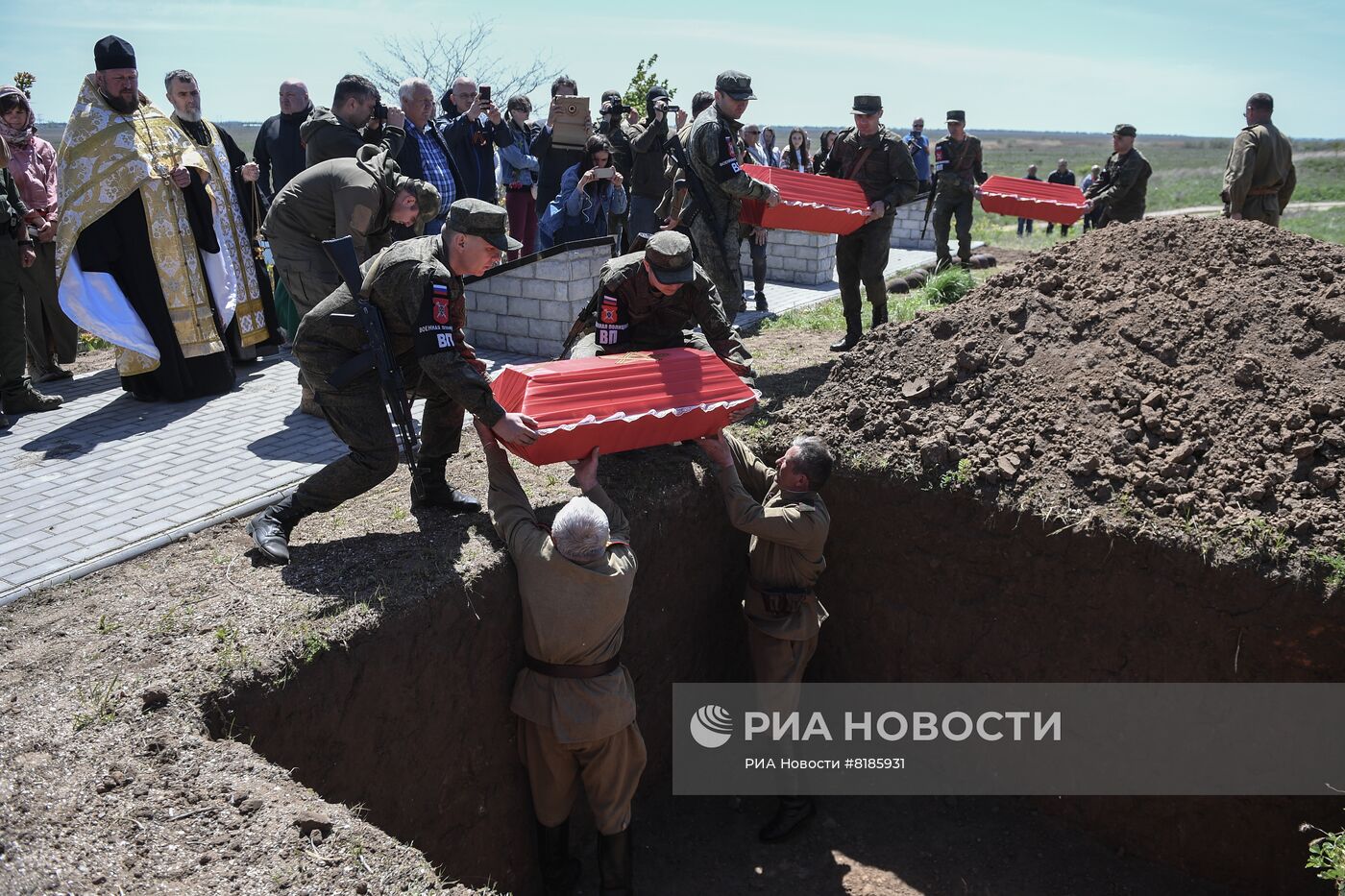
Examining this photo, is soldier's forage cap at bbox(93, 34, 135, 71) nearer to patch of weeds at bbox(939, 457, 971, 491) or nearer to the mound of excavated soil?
the mound of excavated soil

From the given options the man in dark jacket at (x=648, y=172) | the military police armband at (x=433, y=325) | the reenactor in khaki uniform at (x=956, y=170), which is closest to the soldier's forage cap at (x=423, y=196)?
the military police armband at (x=433, y=325)

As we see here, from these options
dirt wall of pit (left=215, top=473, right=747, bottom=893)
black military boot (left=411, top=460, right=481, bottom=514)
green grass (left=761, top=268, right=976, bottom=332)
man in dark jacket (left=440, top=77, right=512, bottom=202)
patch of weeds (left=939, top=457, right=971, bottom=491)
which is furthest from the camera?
green grass (left=761, top=268, right=976, bottom=332)

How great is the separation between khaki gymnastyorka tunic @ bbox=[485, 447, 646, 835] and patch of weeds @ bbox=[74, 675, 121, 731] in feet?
5.04

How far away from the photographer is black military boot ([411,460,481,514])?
4.64 meters

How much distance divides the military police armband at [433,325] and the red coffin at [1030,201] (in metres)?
8.91

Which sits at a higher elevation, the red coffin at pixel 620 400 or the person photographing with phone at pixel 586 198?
the person photographing with phone at pixel 586 198

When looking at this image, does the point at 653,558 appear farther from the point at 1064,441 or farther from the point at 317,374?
the point at 1064,441

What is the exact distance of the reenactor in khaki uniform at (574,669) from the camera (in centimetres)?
391

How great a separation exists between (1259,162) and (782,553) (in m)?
7.57

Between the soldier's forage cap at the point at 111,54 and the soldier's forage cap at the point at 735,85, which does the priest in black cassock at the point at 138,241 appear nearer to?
the soldier's forage cap at the point at 111,54

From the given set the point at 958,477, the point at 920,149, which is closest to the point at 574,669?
the point at 958,477

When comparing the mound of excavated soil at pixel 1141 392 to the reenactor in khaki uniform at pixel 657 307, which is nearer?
the mound of excavated soil at pixel 1141 392

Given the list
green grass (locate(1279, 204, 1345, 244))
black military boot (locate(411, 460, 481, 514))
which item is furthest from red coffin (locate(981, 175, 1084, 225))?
green grass (locate(1279, 204, 1345, 244))

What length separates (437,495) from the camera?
185 inches
